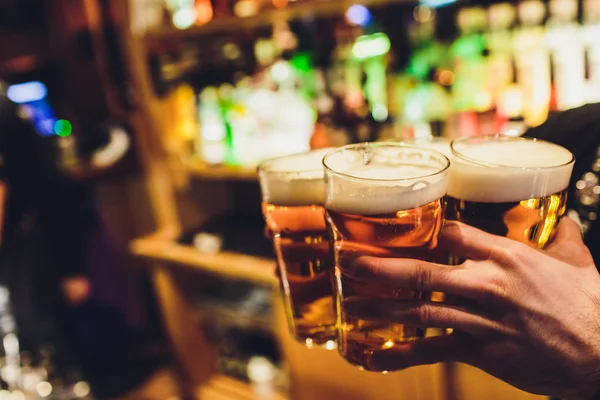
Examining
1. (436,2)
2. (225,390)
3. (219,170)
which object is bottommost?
(225,390)

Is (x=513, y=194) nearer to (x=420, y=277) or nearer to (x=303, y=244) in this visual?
(x=420, y=277)

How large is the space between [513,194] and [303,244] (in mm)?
258

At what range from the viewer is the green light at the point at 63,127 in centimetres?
361

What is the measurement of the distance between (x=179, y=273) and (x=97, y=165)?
128 centimetres

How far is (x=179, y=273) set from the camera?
2.44 m

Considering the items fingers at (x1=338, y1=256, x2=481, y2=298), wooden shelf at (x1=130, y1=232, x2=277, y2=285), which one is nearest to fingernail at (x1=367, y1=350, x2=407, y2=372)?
fingers at (x1=338, y1=256, x2=481, y2=298)

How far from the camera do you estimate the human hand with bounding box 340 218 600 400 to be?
46cm

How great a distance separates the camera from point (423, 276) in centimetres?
46

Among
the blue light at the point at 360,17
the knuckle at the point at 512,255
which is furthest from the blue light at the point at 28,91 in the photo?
the knuckle at the point at 512,255

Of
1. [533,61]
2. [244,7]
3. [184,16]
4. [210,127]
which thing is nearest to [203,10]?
[184,16]

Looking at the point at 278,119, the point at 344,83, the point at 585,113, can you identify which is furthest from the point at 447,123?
the point at 585,113

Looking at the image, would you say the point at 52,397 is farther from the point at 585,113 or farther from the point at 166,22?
the point at 585,113

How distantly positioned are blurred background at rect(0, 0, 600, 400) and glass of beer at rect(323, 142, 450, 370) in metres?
1.16

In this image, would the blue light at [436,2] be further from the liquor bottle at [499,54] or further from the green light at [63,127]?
the green light at [63,127]
